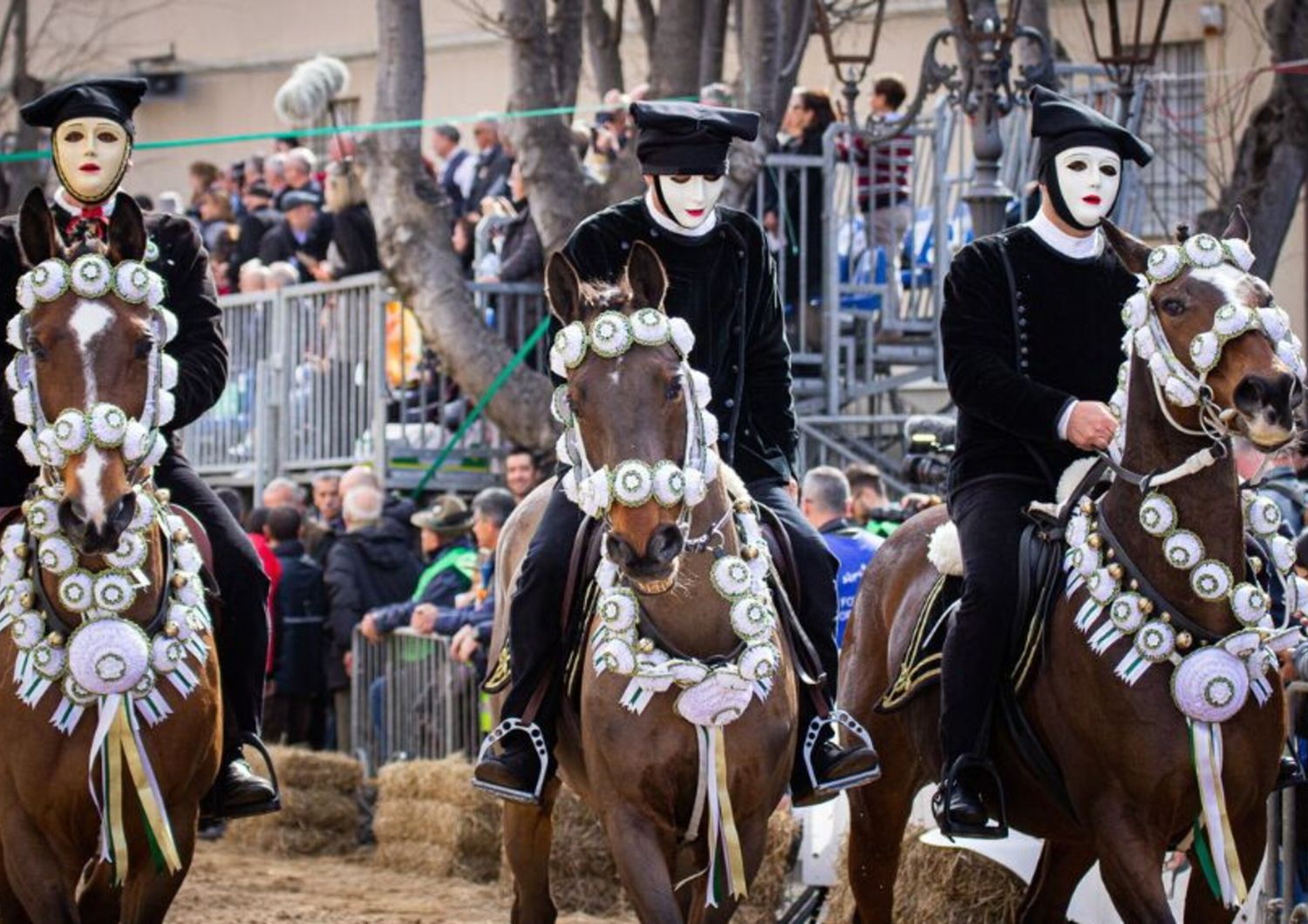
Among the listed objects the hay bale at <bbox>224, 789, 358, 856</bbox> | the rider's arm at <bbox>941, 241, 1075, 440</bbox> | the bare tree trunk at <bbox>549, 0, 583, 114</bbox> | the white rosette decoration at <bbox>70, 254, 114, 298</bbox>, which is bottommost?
the hay bale at <bbox>224, 789, 358, 856</bbox>

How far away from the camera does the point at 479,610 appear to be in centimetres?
1586

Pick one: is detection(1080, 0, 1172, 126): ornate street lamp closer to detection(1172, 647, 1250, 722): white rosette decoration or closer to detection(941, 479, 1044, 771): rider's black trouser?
detection(941, 479, 1044, 771): rider's black trouser

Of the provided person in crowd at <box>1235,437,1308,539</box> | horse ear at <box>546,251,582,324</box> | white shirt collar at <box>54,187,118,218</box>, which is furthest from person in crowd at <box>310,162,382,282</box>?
horse ear at <box>546,251,582,324</box>

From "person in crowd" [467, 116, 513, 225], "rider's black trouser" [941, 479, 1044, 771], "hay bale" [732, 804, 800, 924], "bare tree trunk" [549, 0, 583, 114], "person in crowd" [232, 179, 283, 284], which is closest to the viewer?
"rider's black trouser" [941, 479, 1044, 771]

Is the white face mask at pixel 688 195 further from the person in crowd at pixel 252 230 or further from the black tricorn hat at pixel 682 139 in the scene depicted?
the person in crowd at pixel 252 230

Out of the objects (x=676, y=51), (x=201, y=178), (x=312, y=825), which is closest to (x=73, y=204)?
(x=312, y=825)

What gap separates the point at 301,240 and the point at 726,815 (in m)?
13.9

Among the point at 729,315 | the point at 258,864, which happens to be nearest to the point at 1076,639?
the point at 729,315

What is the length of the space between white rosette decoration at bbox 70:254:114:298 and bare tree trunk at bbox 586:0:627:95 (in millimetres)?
13400

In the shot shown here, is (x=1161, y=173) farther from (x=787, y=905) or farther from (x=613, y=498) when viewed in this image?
(x=613, y=498)

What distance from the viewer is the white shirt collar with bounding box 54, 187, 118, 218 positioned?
32.3 feet

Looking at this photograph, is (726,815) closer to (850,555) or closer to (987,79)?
(850,555)

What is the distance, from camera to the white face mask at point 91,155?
9773 mm

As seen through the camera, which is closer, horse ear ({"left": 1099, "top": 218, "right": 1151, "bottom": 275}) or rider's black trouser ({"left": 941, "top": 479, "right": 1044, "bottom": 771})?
horse ear ({"left": 1099, "top": 218, "right": 1151, "bottom": 275})
